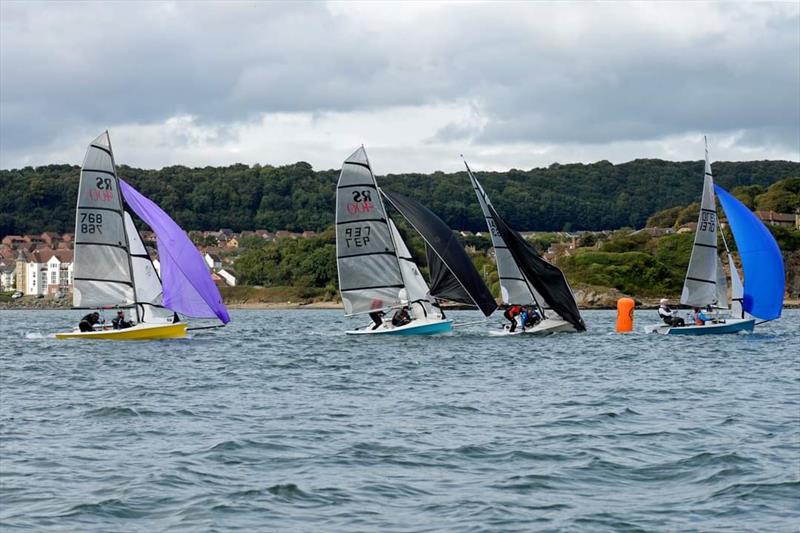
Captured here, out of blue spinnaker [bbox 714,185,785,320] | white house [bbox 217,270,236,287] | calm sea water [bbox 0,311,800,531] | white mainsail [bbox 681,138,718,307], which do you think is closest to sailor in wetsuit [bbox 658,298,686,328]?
white mainsail [bbox 681,138,718,307]

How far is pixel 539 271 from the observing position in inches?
1699

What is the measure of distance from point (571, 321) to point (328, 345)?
30.3 feet

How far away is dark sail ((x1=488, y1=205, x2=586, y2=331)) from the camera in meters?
43.1

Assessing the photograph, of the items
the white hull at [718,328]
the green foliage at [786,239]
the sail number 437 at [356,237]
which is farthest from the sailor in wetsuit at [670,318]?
the green foliage at [786,239]

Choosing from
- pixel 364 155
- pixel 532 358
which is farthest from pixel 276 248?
pixel 532 358

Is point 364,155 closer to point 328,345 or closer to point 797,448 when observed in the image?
point 328,345

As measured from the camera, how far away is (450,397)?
79.3 ft

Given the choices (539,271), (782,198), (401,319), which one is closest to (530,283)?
(539,271)

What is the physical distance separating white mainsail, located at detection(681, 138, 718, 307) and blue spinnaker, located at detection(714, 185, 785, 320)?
0.81m

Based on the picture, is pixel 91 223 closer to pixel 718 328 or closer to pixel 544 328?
pixel 544 328

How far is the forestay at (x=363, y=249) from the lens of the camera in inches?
1716

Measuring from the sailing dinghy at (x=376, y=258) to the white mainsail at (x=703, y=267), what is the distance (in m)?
7.31

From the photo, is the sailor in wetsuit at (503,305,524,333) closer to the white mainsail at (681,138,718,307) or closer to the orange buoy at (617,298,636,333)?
the white mainsail at (681,138,718,307)

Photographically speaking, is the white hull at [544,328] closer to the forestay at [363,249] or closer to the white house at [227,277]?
the forestay at [363,249]
